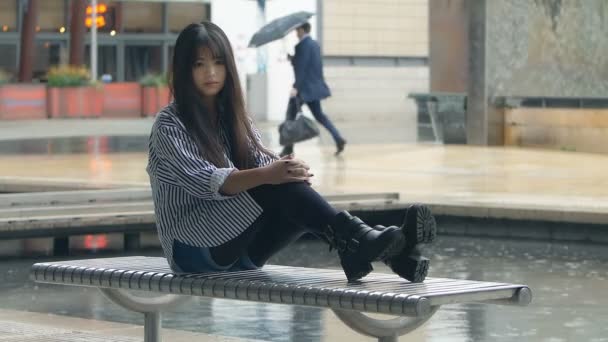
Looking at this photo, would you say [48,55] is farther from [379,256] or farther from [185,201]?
[379,256]

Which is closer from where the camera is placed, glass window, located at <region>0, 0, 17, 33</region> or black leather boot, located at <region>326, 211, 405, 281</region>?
black leather boot, located at <region>326, 211, 405, 281</region>

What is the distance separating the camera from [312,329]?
7160 millimetres

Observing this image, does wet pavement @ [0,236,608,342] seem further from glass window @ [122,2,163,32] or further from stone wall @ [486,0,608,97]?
glass window @ [122,2,163,32]

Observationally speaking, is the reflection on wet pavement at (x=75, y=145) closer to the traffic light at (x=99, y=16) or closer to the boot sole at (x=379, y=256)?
the traffic light at (x=99, y=16)

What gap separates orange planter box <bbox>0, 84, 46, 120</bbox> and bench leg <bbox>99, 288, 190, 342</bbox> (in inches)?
1020

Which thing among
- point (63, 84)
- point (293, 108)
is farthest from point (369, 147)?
point (63, 84)

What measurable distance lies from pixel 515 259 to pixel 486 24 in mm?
10394

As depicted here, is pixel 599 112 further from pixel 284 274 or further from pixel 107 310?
pixel 284 274

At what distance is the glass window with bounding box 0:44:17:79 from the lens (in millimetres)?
34969

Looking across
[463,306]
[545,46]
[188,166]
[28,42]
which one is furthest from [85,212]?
[28,42]

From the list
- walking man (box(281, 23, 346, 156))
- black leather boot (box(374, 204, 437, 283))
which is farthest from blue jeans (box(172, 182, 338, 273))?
walking man (box(281, 23, 346, 156))

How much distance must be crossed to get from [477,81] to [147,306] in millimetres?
14941

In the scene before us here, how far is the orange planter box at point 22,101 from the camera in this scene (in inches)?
1230

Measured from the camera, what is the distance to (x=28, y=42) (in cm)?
3381
